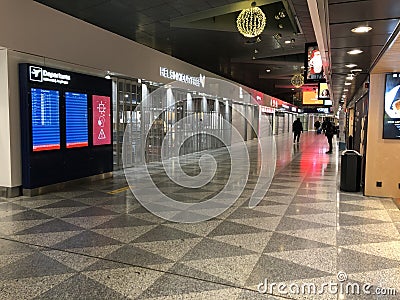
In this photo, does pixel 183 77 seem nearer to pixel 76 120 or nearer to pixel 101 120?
pixel 101 120

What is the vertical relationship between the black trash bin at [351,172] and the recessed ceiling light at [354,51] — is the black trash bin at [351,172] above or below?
below

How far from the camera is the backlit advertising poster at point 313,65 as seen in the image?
8893 mm

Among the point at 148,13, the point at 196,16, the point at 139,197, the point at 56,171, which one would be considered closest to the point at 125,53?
the point at 148,13

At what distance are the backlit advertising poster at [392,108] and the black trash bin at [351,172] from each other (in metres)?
0.76

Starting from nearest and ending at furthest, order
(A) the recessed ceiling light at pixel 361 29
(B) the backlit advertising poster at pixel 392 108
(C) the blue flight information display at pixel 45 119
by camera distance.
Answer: (A) the recessed ceiling light at pixel 361 29 < (C) the blue flight information display at pixel 45 119 < (B) the backlit advertising poster at pixel 392 108

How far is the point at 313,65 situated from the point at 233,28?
13.0 feet

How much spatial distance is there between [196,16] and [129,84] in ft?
9.65

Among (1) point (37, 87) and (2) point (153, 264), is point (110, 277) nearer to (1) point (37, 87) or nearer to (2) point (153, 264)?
(2) point (153, 264)

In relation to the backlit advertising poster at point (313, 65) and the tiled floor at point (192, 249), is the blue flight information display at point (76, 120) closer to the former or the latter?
the tiled floor at point (192, 249)

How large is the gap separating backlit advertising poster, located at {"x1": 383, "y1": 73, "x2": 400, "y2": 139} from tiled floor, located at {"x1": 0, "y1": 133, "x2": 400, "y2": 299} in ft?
4.52

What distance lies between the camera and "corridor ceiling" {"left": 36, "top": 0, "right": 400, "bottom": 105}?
3.98 meters

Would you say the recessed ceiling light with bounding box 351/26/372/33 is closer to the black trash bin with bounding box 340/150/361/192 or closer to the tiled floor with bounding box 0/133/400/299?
the tiled floor with bounding box 0/133/400/299

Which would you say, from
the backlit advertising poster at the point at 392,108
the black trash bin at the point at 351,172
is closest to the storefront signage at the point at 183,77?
the black trash bin at the point at 351,172

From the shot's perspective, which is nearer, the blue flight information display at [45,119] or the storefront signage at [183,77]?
the blue flight information display at [45,119]
